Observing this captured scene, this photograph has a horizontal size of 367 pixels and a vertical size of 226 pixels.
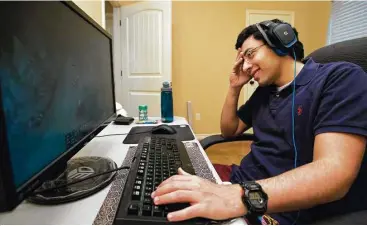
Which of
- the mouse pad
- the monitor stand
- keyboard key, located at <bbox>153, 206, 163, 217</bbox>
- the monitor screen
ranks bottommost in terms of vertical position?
the monitor stand

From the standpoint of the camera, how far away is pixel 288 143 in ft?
2.67

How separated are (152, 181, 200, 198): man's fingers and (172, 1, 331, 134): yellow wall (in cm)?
302

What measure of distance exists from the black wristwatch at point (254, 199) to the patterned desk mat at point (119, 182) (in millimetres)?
115

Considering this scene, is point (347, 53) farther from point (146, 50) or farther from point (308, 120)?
point (146, 50)

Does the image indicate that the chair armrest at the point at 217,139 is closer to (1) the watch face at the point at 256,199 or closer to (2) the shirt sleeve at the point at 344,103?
(2) the shirt sleeve at the point at 344,103

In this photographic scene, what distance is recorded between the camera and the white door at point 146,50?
113 inches

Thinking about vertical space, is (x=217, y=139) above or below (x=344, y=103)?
below

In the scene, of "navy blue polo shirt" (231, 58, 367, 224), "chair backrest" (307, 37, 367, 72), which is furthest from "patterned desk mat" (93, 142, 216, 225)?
"chair backrest" (307, 37, 367, 72)

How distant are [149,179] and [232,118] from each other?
2.38 feet

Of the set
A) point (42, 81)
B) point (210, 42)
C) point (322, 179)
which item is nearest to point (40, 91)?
point (42, 81)

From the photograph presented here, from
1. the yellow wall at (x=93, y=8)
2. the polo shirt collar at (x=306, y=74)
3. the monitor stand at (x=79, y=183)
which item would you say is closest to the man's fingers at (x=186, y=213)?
the monitor stand at (x=79, y=183)

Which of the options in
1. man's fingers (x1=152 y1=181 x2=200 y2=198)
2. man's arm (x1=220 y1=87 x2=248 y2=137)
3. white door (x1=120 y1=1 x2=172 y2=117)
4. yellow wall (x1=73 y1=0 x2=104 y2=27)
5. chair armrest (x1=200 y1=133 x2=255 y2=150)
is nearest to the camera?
man's fingers (x1=152 y1=181 x2=200 y2=198)

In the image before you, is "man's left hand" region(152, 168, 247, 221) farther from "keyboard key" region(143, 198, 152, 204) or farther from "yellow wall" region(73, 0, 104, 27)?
"yellow wall" region(73, 0, 104, 27)

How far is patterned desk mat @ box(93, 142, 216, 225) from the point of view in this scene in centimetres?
42
